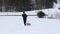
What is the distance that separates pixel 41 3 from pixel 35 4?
1585 mm

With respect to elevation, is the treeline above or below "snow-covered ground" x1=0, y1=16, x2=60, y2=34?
above

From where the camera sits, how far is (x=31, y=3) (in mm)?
47625

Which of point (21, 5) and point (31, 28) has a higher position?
point (21, 5)

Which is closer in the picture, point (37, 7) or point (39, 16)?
point (39, 16)

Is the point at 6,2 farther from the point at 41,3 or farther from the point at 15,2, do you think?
the point at 41,3

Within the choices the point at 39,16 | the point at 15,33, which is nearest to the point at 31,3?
the point at 39,16

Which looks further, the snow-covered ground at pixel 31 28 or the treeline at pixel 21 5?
the treeline at pixel 21 5

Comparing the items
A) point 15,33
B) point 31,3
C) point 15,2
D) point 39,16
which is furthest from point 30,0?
point 15,33

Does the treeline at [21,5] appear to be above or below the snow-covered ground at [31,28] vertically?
above

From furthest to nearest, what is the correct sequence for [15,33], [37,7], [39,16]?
1. [37,7]
2. [39,16]
3. [15,33]

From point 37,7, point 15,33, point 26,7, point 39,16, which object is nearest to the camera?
point 15,33

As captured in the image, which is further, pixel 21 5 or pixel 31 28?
pixel 21 5

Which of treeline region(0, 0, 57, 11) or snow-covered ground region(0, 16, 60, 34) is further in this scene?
treeline region(0, 0, 57, 11)

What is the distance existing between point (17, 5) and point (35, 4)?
17.0 ft
